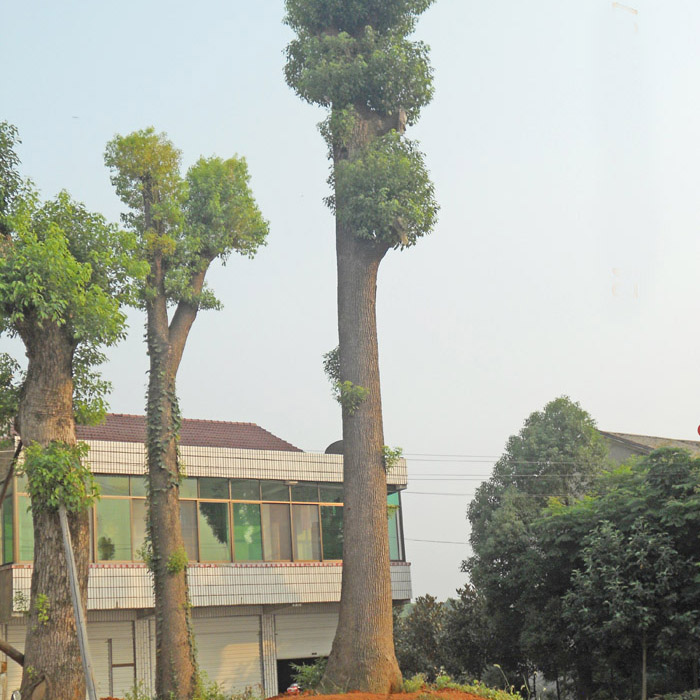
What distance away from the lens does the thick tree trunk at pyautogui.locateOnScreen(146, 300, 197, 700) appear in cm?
1584

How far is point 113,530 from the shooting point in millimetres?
22000

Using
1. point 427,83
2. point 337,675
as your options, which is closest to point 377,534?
point 337,675

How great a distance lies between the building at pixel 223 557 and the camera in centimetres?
2139

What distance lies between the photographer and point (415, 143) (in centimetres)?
1897

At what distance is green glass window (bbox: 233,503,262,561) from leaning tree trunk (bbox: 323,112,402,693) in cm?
724

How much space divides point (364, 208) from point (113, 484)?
904 centimetres

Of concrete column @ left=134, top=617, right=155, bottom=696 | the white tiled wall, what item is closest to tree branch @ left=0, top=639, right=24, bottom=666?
the white tiled wall

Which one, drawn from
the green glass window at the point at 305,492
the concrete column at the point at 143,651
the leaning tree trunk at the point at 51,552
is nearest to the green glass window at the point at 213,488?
the green glass window at the point at 305,492

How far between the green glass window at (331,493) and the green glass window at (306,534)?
0.44 m

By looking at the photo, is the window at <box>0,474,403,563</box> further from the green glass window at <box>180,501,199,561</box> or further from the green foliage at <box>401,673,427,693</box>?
the green foliage at <box>401,673,427,693</box>

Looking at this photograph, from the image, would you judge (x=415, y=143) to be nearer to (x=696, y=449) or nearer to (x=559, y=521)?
(x=559, y=521)

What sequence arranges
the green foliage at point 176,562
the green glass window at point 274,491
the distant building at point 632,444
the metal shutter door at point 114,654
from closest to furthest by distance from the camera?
the green foliage at point 176,562 < the metal shutter door at point 114,654 < the green glass window at point 274,491 < the distant building at point 632,444

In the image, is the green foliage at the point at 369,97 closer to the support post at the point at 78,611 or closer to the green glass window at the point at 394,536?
the support post at the point at 78,611

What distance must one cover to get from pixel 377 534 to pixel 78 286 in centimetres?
658
